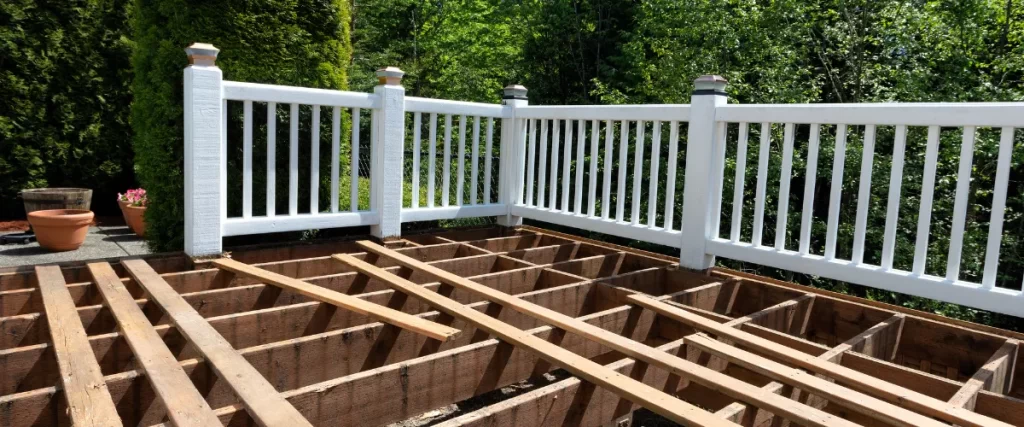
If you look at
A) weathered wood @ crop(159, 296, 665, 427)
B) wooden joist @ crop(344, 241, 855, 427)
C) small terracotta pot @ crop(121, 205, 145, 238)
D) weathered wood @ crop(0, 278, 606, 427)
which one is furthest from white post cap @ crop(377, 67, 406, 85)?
small terracotta pot @ crop(121, 205, 145, 238)

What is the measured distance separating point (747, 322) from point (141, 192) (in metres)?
6.88

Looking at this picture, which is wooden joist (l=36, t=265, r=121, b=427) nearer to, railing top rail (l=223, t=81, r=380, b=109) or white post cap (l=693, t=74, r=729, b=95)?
railing top rail (l=223, t=81, r=380, b=109)

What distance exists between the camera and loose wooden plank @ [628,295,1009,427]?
1830 mm

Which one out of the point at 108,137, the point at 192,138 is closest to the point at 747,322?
the point at 192,138

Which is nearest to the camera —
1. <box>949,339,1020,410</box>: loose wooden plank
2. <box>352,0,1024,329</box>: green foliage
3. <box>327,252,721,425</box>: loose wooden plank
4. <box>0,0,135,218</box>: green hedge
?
<box>327,252,721,425</box>: loose wooden plank

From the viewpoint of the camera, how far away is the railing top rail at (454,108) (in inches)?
171

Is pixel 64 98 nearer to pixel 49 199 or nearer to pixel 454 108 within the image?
pixel 49 199

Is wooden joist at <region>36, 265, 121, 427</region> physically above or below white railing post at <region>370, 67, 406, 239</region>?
below

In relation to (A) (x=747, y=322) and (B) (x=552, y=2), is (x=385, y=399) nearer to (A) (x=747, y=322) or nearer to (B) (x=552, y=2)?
(A) (x=747, y=322)

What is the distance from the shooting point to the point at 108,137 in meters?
8.58

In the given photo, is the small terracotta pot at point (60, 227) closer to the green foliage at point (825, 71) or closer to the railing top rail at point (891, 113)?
the green foliage at point (825, 71)

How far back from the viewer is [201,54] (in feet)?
10.9

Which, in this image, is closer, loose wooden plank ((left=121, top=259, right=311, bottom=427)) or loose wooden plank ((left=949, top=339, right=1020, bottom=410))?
loose wooden plank ((left=121, top=259, right=311, bottom=427))

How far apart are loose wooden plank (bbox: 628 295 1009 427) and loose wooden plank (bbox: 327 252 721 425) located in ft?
1.80
